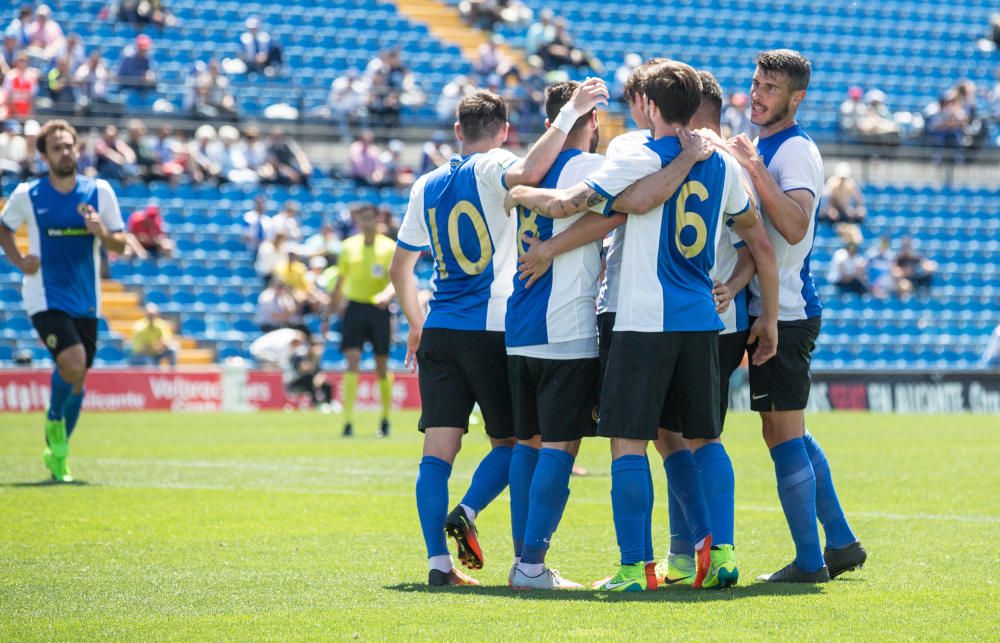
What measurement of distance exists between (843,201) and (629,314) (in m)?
23.0

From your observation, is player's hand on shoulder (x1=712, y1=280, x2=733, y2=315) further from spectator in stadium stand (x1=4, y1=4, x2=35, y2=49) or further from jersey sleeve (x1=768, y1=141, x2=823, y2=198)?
spectator in stadium stand (x1=4, y1=4, x2=35, y2=49)

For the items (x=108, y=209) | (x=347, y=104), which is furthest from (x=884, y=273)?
(x=108, y=209)

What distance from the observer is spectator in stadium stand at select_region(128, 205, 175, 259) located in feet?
75.5

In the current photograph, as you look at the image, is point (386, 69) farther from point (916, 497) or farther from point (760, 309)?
point (760, 309)

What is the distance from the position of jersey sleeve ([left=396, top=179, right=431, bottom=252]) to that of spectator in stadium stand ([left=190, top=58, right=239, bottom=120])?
19.0m

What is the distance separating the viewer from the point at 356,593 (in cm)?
648

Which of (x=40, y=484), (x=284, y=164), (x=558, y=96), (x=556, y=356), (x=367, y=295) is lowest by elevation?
(x=40, y=484)

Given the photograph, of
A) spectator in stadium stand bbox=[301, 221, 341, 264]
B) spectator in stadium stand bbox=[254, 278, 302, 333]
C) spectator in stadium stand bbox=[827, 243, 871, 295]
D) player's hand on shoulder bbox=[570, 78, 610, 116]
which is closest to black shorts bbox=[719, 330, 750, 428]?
player's hand on shoulder bbox=[570, 78, 610, 116]

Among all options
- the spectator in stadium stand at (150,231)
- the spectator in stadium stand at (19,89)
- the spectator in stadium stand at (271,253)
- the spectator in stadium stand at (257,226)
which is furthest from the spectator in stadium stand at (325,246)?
the spectator in stadium stand at (19,89)

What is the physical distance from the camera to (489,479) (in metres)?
7.12

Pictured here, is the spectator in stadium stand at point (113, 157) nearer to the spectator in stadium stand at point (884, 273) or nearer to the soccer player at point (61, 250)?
the soccer player at point (61, 250)

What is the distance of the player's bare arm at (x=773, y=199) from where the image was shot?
6703mm

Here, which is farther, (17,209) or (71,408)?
(71,408)

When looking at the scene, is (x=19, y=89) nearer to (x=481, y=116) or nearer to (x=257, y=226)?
(x=257, y=226)
